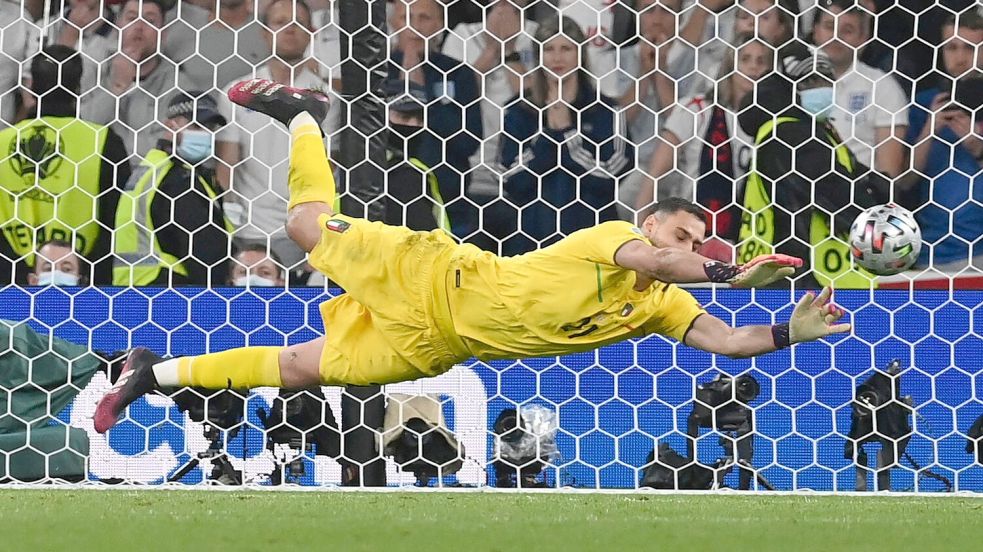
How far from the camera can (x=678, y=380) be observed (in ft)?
17.3

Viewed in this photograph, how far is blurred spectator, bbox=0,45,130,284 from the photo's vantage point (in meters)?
5.46

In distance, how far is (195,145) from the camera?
18.4ft

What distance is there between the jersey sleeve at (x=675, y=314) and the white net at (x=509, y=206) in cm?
91

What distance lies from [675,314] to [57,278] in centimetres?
249

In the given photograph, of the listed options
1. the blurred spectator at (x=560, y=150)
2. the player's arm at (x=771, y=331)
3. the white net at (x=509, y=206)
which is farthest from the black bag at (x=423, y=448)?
the player's arm at (x=771, y=331)

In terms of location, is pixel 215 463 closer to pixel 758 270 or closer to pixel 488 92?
pixel 488 92

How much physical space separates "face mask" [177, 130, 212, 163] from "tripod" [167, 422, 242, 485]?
3.58 ft

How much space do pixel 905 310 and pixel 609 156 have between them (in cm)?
129

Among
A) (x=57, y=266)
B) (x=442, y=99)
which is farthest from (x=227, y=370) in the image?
(x=442, y=99)

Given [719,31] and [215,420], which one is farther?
[719,31]

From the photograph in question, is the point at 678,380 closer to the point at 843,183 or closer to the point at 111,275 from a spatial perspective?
the point at 843,183

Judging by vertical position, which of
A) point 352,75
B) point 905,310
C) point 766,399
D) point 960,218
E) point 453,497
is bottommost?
point 453,497

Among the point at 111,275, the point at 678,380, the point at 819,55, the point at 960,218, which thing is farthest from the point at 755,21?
→ the point at 111,275

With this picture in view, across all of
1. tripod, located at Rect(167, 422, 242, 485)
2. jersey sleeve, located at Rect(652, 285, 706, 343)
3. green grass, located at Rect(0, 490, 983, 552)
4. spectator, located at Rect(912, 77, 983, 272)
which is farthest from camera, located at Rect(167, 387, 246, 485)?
spectator, located at Rect(912, 77, 983, 272)
